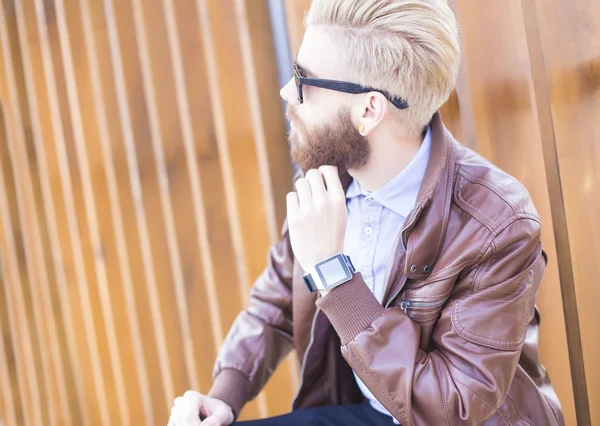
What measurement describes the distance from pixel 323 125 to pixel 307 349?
55 centimetres

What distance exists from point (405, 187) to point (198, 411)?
27.5 inches

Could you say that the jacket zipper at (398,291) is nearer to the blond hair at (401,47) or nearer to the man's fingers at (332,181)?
the man's fingers at (332,181)

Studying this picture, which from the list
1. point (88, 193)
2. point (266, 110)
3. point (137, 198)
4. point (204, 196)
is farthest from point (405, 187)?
point (88, 193)

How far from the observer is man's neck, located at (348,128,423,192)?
1375mm

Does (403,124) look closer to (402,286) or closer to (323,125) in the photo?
(323,125)

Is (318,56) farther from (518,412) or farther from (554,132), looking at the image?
(518,412)

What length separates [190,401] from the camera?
133 centimetres

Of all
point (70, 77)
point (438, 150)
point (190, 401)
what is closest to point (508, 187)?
point (438, 150)

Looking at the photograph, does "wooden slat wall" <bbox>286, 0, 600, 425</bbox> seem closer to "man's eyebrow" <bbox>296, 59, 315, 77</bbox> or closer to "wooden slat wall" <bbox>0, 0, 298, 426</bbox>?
"man's eyebrow" <bbox>296, 59, 315, 77</bbox>

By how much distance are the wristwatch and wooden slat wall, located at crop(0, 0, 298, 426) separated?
3.11ft

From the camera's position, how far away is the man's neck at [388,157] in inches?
54.1

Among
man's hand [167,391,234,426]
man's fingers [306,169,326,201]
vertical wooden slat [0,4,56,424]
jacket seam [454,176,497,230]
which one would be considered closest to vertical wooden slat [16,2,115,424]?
vertical wooden slat [0,4,56,424]

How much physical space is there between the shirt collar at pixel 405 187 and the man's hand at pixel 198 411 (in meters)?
0.62

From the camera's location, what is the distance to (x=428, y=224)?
1198 mm
